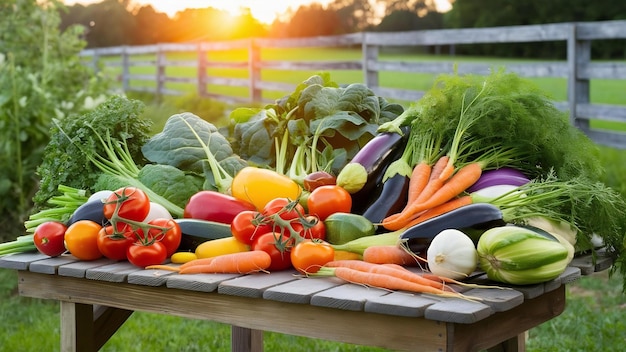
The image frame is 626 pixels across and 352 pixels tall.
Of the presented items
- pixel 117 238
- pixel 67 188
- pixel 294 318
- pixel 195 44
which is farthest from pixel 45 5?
pixel 195 44

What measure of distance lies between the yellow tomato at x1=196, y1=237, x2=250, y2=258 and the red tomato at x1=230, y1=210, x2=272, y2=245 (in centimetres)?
2

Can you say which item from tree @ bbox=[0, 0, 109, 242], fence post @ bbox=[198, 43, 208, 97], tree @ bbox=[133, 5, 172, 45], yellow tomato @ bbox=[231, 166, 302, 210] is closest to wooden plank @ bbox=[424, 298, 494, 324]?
yellow tomato @ bbox=[231, 166, 302, 210]

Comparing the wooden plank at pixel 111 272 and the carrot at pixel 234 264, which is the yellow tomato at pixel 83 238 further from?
the carrot at pixel 234 264

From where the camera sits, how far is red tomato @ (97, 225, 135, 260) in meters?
2.57

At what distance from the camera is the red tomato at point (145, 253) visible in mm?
2516

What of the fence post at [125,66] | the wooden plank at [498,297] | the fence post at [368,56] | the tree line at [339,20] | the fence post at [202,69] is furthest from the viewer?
the tree line at [339,20]

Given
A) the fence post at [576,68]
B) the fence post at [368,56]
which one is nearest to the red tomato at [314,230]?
the fence post at [576,68]

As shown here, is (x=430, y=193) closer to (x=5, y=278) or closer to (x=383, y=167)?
(x=383, y=167)

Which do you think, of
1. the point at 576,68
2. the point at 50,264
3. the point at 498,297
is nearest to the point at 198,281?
the point at 50,264

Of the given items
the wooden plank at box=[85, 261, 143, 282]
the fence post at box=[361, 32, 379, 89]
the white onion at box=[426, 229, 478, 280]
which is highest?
the fence post at box=[361, 32, 379, 89]

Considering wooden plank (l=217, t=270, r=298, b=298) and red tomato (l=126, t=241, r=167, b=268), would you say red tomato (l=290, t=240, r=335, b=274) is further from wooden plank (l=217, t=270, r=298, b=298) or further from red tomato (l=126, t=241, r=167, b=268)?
red tomato (l=126, t=241, r=167, b=268)

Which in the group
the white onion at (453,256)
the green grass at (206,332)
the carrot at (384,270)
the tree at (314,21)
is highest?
the tree at (314,21)

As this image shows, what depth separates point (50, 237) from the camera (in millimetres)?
2719

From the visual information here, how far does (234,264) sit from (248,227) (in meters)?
0.13
